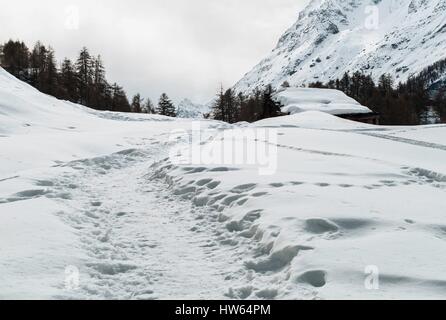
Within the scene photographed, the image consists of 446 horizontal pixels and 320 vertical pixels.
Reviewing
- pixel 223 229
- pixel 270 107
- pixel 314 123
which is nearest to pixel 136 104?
pixel 270 107

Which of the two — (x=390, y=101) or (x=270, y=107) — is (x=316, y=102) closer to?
(x=270, y=107)

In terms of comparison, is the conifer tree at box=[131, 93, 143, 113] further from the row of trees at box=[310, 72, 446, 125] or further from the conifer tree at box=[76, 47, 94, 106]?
the row of trees at box=[310, 72, 446, 125]

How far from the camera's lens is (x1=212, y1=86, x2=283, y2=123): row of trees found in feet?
190

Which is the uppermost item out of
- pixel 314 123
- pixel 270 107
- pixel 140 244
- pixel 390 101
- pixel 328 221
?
pixel 390 101

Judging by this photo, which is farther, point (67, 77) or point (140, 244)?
point (67, 77)

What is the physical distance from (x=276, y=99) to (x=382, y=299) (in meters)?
59.2

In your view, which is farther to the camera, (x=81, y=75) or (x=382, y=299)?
(x=81, y=75)

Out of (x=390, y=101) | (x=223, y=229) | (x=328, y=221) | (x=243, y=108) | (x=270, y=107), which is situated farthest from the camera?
(x=243, y=108)

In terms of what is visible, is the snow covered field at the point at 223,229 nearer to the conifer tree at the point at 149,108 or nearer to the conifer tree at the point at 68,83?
the conifer tree at the point at 68,83

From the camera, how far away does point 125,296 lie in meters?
5.04

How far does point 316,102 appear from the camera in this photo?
62594mm

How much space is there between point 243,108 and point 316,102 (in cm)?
1974
